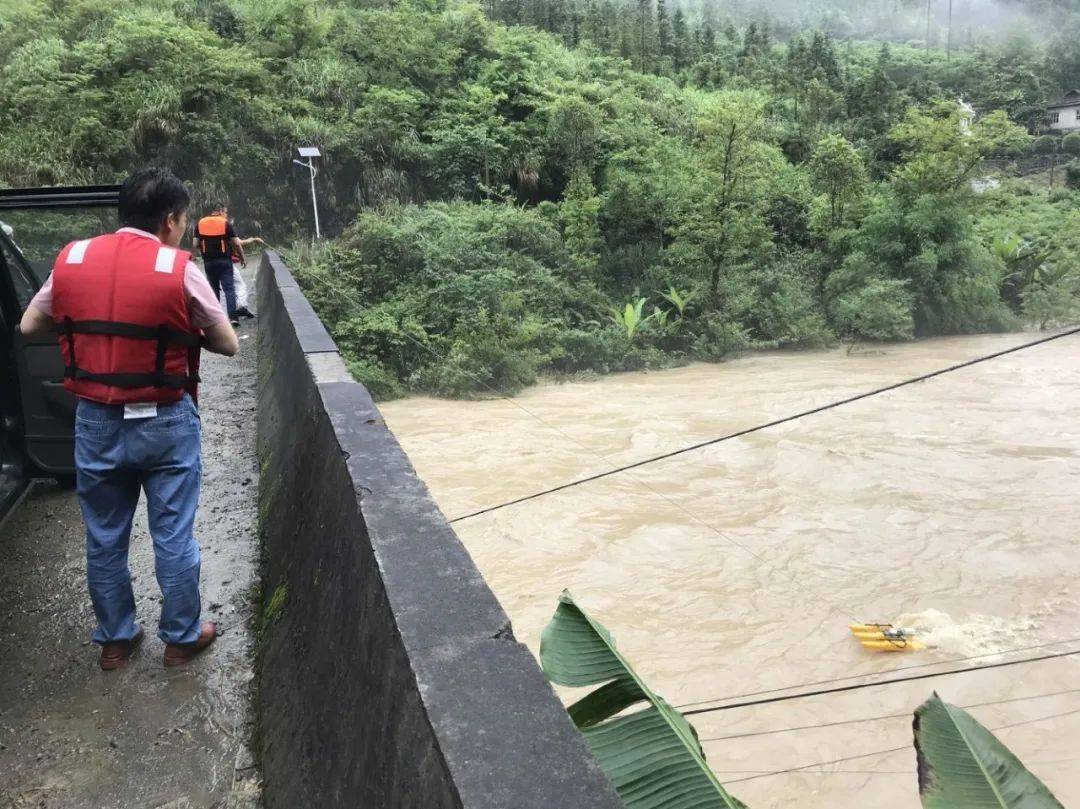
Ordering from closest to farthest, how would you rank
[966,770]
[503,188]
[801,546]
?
1. [966,770]
2. [801,546]
3. [503,188]

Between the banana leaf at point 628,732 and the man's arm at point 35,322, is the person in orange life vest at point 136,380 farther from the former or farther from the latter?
the banana leaf at point 628,732

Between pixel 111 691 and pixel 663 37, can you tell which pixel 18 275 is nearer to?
pixel 111 691

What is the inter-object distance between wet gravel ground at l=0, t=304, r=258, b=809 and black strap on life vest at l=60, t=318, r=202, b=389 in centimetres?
106

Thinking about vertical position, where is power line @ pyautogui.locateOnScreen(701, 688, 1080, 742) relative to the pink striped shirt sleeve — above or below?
below

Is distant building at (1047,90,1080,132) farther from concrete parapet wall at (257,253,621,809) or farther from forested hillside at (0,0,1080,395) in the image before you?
concrete parapet wall at (257,253,621,809)

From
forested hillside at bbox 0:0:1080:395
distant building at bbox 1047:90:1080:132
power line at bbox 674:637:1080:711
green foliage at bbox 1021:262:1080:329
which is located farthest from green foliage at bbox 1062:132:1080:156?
power line at bbox 674:637:1080:711

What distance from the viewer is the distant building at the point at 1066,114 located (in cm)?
4262

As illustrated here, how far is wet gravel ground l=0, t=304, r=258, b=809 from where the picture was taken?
2.38m

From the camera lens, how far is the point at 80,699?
2.76m

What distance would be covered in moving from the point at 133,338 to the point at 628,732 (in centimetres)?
189

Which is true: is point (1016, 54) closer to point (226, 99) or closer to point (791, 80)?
point (791, 80)

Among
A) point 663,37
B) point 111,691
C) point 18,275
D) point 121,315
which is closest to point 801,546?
point 111,691

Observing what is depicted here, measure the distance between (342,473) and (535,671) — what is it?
4.01ft

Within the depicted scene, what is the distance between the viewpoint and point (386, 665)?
68.3 inches
